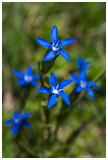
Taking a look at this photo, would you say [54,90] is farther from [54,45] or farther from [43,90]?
[54,45]

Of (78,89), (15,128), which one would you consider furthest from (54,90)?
(15,128)

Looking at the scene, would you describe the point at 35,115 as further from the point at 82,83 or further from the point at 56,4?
the point at 56,4

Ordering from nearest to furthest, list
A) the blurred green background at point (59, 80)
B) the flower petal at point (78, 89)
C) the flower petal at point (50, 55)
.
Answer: the flower petal at point (50, 55)
the flower petal at point (78, 89)
the blurred green background at point (59, 80)

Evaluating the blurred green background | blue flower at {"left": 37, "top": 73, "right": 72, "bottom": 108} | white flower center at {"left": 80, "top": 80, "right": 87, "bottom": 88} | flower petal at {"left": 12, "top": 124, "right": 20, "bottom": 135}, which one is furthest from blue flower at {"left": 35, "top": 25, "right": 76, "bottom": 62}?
flower petal at {"left": 12, "top": 124, "right": 20, "bottom": 135}

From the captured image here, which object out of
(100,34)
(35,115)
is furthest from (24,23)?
(35,115)

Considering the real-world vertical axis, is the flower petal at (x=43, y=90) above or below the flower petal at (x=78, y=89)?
below

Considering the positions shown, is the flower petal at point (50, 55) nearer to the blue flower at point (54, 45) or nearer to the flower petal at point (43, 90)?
the blue flower at point (54, 45)

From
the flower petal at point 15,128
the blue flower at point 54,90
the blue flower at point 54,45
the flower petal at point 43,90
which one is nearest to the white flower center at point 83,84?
the blue flower at point 54,90

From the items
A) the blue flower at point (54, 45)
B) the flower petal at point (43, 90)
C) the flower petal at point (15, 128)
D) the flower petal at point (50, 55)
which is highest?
the blue flower at point (54, 45)
